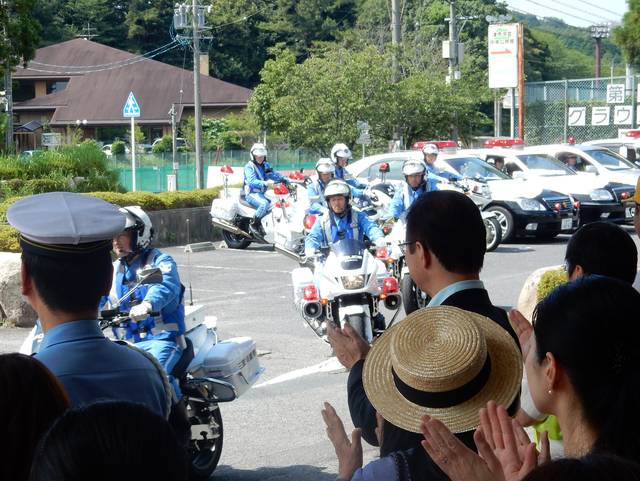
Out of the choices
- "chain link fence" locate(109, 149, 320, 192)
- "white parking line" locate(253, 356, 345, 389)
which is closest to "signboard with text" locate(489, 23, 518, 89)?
"chain link fence" locate(109, 149, 320, 192)

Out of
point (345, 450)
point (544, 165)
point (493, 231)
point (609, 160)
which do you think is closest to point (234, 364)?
point (345, 450)

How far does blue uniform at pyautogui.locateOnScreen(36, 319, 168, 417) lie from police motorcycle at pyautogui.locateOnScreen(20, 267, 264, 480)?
2.92 metres

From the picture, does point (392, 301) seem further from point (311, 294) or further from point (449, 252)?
point (449, 252)

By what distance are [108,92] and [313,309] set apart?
2494 inches

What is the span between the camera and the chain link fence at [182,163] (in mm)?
39312

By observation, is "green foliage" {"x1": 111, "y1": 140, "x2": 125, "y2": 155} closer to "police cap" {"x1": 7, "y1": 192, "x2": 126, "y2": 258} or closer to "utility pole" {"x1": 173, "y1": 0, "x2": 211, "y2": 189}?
"utility pole" {"x1": 173, "y1": 0, "x2": 211, "y2": 189}

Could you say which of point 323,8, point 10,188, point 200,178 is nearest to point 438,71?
point 200,178

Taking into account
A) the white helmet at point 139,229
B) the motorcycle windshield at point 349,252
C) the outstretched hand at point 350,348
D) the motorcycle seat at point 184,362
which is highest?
the white helmet at point 139,229

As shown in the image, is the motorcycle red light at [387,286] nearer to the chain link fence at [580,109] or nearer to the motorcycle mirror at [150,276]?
the motorcycle mirror at [150,276]

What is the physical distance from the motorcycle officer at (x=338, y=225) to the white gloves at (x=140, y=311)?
442 cm

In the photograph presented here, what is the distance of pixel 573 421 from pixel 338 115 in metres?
34.4

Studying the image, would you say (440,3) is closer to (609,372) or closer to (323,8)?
(323,8)

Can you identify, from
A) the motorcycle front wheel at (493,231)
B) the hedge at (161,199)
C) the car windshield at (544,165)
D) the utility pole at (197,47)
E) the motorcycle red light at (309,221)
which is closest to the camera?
the motorcycle red light at (309,221)

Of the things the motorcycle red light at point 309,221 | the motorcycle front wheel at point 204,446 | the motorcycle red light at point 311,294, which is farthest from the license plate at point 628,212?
the motorcycle front wheel at point 204,446
